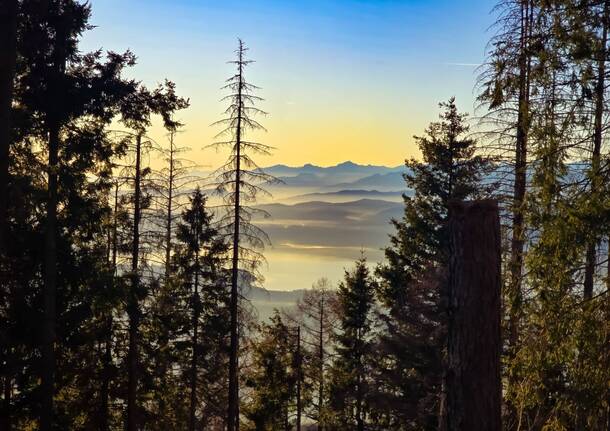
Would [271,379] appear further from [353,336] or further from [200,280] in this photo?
[200,280]

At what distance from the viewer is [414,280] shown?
1994 cm

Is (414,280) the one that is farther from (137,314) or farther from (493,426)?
(493,426)

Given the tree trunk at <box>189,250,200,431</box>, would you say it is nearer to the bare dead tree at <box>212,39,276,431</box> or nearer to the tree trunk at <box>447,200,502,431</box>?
the bare dead tree at <box>212,39,276,431</box>

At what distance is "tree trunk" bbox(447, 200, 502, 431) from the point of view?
431 centimetres

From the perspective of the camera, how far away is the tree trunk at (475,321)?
4.31 m

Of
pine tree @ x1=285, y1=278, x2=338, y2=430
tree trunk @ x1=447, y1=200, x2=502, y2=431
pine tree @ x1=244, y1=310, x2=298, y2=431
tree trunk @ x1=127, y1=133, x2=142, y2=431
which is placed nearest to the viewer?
tree trunk @ x1=447, y1=200, x2=502, y2=431

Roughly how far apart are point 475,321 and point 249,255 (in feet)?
41.4

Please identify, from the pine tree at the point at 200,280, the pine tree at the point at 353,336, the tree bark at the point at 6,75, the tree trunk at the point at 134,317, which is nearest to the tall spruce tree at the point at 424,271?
the pine tree at the point at 353,336

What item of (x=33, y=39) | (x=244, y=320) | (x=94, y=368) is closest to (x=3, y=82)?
(x=33, y=39)

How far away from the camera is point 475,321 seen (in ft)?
14.3

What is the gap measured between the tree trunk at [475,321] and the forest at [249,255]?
0.07 m

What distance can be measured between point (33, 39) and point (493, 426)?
433 inches

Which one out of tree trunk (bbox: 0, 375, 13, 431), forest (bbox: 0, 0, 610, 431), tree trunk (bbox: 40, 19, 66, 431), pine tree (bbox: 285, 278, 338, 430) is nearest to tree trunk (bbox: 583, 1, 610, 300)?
forest (bbox: 0, 0, 610, 431)

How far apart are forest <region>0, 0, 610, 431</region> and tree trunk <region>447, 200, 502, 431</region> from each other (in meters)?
0.07
